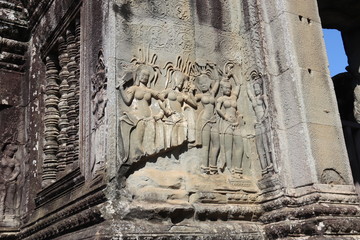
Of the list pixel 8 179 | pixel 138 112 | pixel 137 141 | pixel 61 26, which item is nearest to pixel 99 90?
pixel 138 112

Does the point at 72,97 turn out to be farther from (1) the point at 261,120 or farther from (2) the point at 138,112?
(1) the point at 261,120

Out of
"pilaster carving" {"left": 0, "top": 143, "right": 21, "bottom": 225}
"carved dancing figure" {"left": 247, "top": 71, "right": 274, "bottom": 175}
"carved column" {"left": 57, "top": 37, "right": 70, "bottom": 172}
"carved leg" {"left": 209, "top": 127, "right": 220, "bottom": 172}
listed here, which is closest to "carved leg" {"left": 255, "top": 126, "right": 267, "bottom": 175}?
"carved dancing figure" {"left": 247, "top": 71, "right": 274, "bottom": 175}

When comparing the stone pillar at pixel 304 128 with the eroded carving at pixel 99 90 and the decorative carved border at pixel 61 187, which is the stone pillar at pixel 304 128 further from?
the decorative carved border at pixel 61 187

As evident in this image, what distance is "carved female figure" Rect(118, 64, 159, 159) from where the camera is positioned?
472cm

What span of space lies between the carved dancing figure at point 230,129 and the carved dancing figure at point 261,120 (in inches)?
7.9

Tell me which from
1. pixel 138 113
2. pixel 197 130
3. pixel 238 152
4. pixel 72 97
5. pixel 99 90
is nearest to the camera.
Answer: pixel 138 113

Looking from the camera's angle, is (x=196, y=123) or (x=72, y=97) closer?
(x=196, y=123)

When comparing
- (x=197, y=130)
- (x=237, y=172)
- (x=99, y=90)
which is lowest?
(x=237, y=172)

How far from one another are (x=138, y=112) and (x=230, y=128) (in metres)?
1.23

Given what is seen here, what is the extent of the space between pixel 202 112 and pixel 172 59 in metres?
0.70

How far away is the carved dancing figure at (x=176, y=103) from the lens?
5.00m

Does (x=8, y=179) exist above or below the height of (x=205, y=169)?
above

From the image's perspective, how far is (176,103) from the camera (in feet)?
16.9

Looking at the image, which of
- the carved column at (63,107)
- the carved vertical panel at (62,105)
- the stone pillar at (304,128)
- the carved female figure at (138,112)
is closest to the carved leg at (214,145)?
the stone pillar at (304,128)
